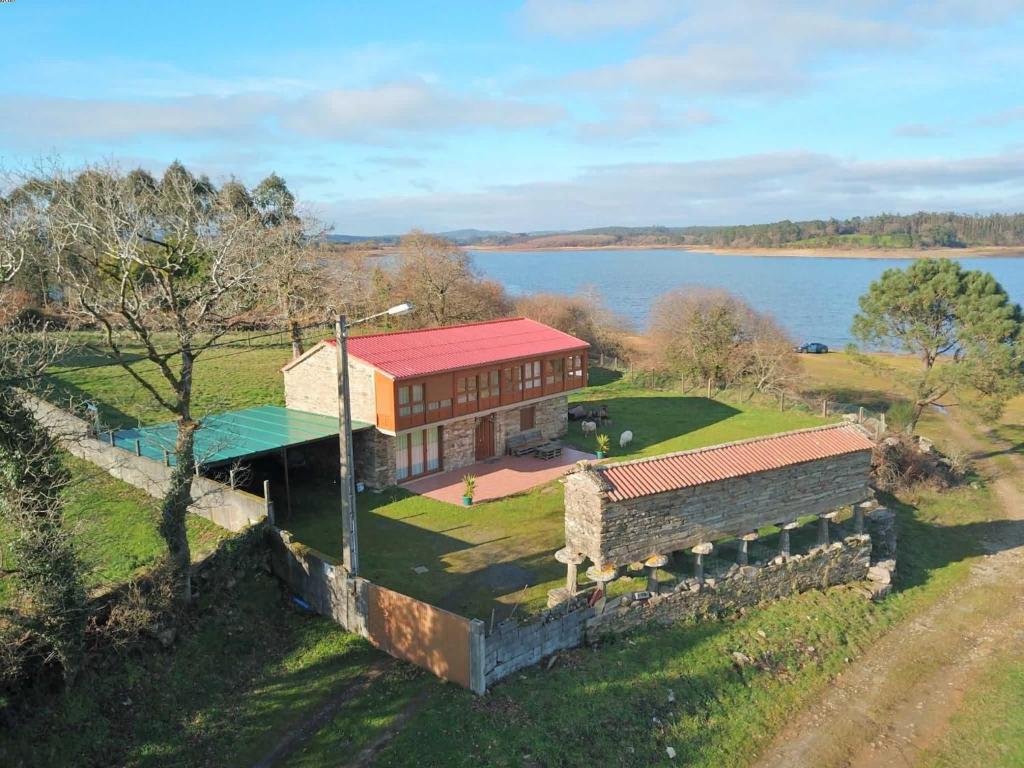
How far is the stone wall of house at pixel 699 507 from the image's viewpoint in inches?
684

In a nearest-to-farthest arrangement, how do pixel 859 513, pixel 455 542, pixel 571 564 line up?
pixel 571 564 → pixel 455 542 → pixel 859 513

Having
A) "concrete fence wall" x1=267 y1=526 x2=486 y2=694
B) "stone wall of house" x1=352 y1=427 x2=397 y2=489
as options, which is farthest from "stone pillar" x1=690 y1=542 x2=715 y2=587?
"stone wall of house" x1=352 y1=427 x2=397 y2=489

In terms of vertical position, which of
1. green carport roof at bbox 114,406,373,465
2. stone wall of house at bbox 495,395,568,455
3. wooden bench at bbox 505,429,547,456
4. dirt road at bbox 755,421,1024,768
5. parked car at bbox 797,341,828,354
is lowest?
dirt road at bbox 755,421,1024,768

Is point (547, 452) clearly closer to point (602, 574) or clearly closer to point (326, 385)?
point (326, 385)

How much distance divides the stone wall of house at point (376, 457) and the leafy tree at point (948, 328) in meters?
26.6

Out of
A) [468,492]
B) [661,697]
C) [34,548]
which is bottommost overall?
[661,697]

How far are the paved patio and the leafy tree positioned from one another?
1835 centimetres

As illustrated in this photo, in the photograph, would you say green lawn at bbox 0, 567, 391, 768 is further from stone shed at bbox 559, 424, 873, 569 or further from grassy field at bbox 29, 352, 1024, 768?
stone shed at bbox 559, 424, 873, 569

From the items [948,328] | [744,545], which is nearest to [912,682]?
[744,545]

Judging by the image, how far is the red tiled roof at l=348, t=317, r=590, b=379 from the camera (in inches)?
1075

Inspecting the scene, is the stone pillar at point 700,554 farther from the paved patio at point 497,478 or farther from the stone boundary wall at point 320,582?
the paved patio at point 497,478

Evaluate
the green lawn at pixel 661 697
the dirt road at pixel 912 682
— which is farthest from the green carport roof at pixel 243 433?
the dirt road at pixel 912 682

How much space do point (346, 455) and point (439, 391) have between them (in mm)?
11907

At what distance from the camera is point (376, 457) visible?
2647 centimetres
